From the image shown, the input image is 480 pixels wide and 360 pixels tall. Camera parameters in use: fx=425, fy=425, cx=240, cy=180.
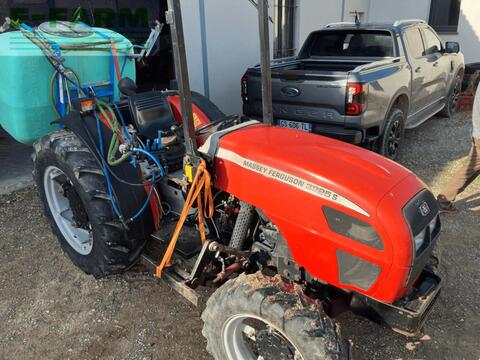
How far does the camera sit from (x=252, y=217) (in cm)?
238

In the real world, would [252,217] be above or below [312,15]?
below

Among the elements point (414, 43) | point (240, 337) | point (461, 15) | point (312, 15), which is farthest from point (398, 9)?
point (240, 337)

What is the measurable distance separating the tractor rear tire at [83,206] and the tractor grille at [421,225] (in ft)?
5.41

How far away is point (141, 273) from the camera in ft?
10.6

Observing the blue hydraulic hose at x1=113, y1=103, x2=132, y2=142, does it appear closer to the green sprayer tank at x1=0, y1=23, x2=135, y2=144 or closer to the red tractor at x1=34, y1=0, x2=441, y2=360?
the red tractor at x1=34, y1=0, x2=441, y2=360

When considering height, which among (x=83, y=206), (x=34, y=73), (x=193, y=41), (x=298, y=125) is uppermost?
(x=34, y=73)

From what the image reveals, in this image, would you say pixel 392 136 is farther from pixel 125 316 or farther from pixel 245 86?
pixel 125 316

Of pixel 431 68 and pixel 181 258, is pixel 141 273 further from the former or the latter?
pixel 431 68

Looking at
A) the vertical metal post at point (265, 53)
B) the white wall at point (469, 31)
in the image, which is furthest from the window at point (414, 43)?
the white wall at point (469, 31)

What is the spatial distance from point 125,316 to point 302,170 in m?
1.66

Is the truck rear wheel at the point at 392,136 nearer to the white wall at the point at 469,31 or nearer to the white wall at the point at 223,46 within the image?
the white wall at the point at 223,46

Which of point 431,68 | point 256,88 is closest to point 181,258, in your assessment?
point 256,88

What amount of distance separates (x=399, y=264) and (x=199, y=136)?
1.39 metres

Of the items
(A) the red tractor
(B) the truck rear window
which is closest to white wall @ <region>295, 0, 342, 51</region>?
(B) the truck rear window
